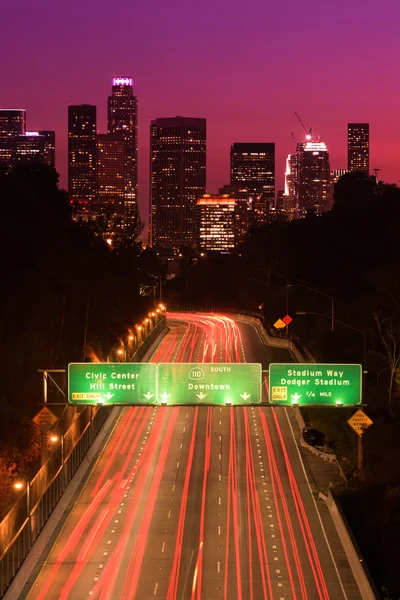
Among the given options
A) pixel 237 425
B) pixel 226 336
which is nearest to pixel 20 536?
pixel 237 425

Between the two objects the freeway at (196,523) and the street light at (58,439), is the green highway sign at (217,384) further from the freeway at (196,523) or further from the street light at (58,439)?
the freeway at (196,523)

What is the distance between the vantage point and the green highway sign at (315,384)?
3472cm

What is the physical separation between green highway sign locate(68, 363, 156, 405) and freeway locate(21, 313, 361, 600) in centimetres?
429

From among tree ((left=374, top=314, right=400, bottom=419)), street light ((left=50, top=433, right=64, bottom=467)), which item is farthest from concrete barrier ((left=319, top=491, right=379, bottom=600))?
tree ((left=374, top=314, right=400, bottom=419))

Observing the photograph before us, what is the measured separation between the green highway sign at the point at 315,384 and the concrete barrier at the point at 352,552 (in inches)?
160

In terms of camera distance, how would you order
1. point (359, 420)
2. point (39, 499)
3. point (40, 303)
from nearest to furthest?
point (39, 499), point (359, 420), point (40, 303)

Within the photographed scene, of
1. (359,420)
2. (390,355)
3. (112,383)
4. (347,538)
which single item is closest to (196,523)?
(347,538)

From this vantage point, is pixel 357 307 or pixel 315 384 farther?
pixel 357 307

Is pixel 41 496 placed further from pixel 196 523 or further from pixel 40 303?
pixel 40 303

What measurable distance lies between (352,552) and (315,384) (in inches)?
269

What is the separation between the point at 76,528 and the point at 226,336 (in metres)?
67.0

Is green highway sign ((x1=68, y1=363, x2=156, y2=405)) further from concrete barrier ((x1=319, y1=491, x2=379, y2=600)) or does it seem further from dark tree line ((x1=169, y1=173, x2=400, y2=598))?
dark tree line ((x1=169, y1=173, x2=400, y2=598))

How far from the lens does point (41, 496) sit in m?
30.9

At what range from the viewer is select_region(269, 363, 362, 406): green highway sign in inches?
1367
